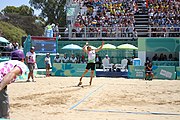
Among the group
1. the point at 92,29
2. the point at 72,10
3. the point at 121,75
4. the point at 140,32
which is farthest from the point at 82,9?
the point at 121,75

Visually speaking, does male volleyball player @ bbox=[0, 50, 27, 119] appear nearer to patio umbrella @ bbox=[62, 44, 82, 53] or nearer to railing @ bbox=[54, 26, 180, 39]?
patio umbrella @ bbox=[62, 44, 82, 53]

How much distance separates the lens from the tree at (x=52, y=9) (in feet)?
171

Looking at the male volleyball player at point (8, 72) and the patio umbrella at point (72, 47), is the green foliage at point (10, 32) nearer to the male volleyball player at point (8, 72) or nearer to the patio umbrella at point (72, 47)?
the patio umbrella at point (72, 47)

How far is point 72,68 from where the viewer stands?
19062 mm

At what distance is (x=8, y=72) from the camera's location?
4172mm

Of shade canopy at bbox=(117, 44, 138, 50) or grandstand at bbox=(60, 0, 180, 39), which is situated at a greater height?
grandstand at bbox=(60, 0, 180, 39)

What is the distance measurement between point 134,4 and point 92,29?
5.81m

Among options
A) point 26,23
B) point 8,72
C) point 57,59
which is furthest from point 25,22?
point 8,72

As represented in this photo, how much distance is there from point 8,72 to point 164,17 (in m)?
23.2

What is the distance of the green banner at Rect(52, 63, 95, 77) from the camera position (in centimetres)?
1891

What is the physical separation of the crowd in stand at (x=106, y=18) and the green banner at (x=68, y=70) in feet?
19.8

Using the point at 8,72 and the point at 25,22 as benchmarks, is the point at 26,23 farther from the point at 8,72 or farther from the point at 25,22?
the point at 8,72

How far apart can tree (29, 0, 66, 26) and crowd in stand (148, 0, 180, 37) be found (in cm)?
2522

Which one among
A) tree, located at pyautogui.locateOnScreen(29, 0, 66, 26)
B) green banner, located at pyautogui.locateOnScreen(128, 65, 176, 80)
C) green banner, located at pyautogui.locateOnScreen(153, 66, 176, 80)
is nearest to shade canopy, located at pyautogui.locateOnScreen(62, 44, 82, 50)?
green banner, located at pyautogui.locateOnScreen(128, 65, 176, 80)
